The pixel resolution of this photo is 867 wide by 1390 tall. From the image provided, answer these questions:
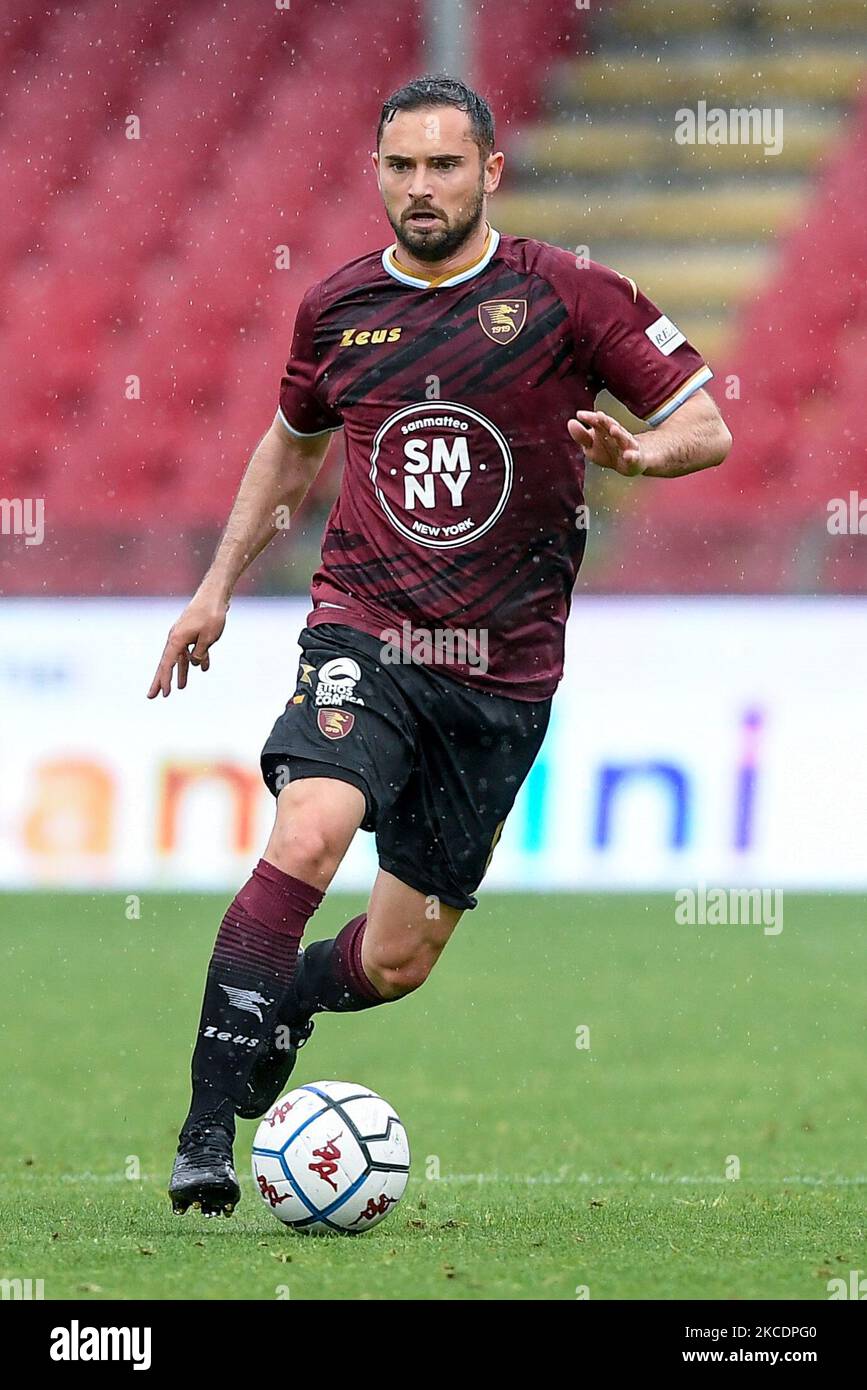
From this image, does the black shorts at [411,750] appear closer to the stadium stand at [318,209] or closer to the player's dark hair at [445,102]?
the player's dark hair at [445,102]

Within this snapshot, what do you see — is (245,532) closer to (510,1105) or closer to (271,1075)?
(271,1075)

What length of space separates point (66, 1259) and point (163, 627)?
275 inches

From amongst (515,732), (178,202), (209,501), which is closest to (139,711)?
(209,501)

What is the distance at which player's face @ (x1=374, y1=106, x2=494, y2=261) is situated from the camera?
4.39 meters

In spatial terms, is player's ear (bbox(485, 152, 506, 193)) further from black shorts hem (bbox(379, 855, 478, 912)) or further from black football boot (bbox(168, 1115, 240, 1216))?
black football boot (bbox(168, 1115, 240, 1216))

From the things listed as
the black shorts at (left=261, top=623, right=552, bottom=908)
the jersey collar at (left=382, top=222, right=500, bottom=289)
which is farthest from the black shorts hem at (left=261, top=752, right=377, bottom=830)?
the jersey collar at (left=382, top=222, right=500, bottom=289)

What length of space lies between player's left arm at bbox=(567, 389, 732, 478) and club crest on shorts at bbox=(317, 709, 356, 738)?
0.71m

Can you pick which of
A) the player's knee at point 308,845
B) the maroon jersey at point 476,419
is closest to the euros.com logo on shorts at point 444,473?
the maroon jersey at point 476,419

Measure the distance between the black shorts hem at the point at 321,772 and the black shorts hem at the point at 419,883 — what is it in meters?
0.46

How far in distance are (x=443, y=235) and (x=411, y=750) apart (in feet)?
3.54

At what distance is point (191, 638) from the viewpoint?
181 inches

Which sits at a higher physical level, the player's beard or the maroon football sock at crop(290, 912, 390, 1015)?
the player's beard

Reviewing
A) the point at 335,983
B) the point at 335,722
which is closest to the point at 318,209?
the point at 335,983
